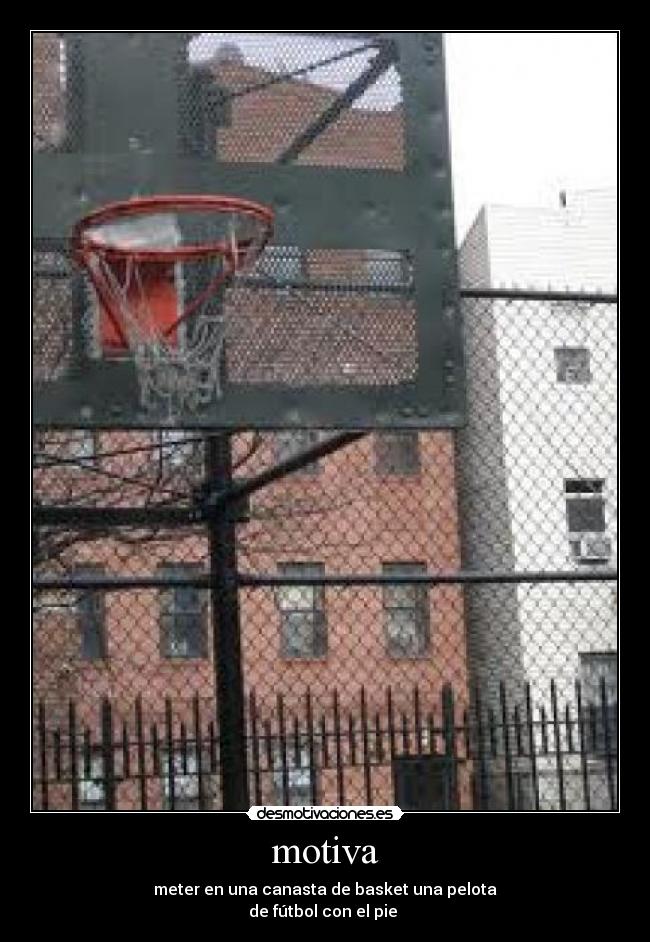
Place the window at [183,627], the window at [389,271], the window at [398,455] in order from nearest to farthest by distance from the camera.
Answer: the window at [389,271] → the window at [183,627] → the window at [398,455]

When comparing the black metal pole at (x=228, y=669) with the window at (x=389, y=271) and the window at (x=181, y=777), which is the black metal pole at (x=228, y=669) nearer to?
the window at (x=181, y=777)

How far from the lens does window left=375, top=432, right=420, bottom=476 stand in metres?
25.5

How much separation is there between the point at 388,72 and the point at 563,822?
9.78 feet

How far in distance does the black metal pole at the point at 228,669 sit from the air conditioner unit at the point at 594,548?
695 inches

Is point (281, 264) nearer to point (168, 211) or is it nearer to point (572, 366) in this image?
point (168, 211)

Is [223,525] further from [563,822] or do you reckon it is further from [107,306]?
[563,822]

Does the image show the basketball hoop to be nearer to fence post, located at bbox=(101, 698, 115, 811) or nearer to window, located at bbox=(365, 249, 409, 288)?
window, located at bbox=(365, 249, 409, 288)

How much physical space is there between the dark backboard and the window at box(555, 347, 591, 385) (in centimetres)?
1916

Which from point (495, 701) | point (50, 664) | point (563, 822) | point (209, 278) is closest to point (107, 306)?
point (209, 278)

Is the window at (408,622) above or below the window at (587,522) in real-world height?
below

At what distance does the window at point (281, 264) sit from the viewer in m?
6.32

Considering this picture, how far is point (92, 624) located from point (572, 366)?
8.97 m

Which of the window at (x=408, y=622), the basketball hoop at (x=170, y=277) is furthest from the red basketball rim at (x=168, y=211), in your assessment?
the window at (x=408, y=622)

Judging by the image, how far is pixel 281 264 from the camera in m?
6.34
